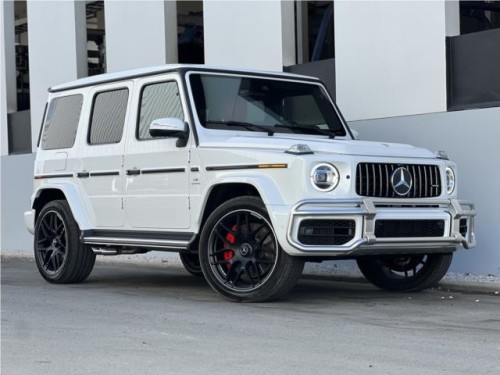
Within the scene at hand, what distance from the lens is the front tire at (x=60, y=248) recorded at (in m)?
10.5

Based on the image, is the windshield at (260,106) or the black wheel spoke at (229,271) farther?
the windshield at (260,106)

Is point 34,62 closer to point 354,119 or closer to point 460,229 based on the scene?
point 354,119

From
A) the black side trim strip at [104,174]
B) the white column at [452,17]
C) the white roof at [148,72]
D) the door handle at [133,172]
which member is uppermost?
the white column at [452,17]

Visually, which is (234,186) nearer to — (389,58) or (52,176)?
(52,176)

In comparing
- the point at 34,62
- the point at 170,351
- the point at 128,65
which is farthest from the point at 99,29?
the point at 170,351

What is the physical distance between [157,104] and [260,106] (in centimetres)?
98

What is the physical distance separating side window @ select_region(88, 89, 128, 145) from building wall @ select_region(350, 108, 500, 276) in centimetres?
333

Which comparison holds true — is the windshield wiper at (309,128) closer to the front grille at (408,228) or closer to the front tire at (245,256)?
the front tire at (245,256)

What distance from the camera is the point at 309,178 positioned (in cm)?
816

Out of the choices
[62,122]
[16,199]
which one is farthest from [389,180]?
[16,199]

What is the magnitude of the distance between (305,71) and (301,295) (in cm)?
442

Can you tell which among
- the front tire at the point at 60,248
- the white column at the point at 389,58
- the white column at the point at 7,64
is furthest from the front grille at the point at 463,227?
the white column at the point at 7,64

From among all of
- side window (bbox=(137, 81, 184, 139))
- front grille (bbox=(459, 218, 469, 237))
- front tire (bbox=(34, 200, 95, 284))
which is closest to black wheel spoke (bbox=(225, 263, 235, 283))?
side window (bbox=(137, 81, 184, 139))

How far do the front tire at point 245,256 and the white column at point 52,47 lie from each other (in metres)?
9.43
